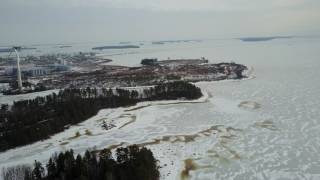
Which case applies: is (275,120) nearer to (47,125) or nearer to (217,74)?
(47,125)

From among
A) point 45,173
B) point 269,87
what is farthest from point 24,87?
point 45,173

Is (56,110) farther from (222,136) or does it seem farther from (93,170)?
(93,170)

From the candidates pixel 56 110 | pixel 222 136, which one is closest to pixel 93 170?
pixel 222 136

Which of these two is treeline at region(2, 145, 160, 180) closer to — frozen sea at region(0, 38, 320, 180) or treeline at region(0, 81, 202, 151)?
frozen sea at region(0, 38, 320, 180)

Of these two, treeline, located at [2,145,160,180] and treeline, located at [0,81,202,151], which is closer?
treeline, located at [2,145,160,180]

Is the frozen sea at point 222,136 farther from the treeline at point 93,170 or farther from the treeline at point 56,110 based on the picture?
the treeline at point 93,170

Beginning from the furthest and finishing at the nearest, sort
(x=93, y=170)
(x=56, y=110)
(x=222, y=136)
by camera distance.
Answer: (x=56, y=110)
(x=222, y=136)
(x=93, y=170)

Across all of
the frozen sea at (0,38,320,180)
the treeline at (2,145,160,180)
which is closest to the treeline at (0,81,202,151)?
the frozen sea at (0,38,320,180)
